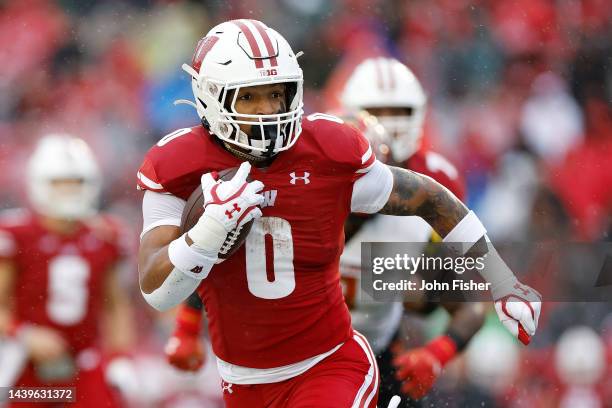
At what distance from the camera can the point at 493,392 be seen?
6.46m

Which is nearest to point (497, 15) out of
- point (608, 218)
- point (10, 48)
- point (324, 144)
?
point (608, 218)

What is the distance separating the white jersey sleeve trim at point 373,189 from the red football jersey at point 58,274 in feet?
8.08

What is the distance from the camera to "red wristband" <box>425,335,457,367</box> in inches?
171

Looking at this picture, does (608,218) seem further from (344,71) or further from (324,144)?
(324,144)

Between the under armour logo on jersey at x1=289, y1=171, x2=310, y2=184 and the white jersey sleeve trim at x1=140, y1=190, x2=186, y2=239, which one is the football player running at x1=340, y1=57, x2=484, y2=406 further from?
the white jersey sleeve trim at x1=140, y1=190, x2=186, y2=239

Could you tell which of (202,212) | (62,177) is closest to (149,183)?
(202,212)

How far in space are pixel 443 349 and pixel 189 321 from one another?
982mm

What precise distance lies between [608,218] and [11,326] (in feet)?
13.6

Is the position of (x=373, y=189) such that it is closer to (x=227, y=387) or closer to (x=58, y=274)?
(x=227, y=387)

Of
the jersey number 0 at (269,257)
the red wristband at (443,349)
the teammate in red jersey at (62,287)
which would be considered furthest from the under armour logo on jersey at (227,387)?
the teammate in red jersey at (62,287)

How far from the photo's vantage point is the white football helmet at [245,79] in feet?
9.91

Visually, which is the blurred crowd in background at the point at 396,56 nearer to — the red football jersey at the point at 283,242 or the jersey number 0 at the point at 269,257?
the red football jersey at the point at 283,242

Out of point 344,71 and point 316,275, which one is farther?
point 344,71

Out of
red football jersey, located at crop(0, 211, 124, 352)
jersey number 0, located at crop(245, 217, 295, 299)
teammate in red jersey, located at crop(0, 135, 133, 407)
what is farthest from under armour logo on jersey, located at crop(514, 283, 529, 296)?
red football jersey, located at crop(0, 211, 124, 352)
